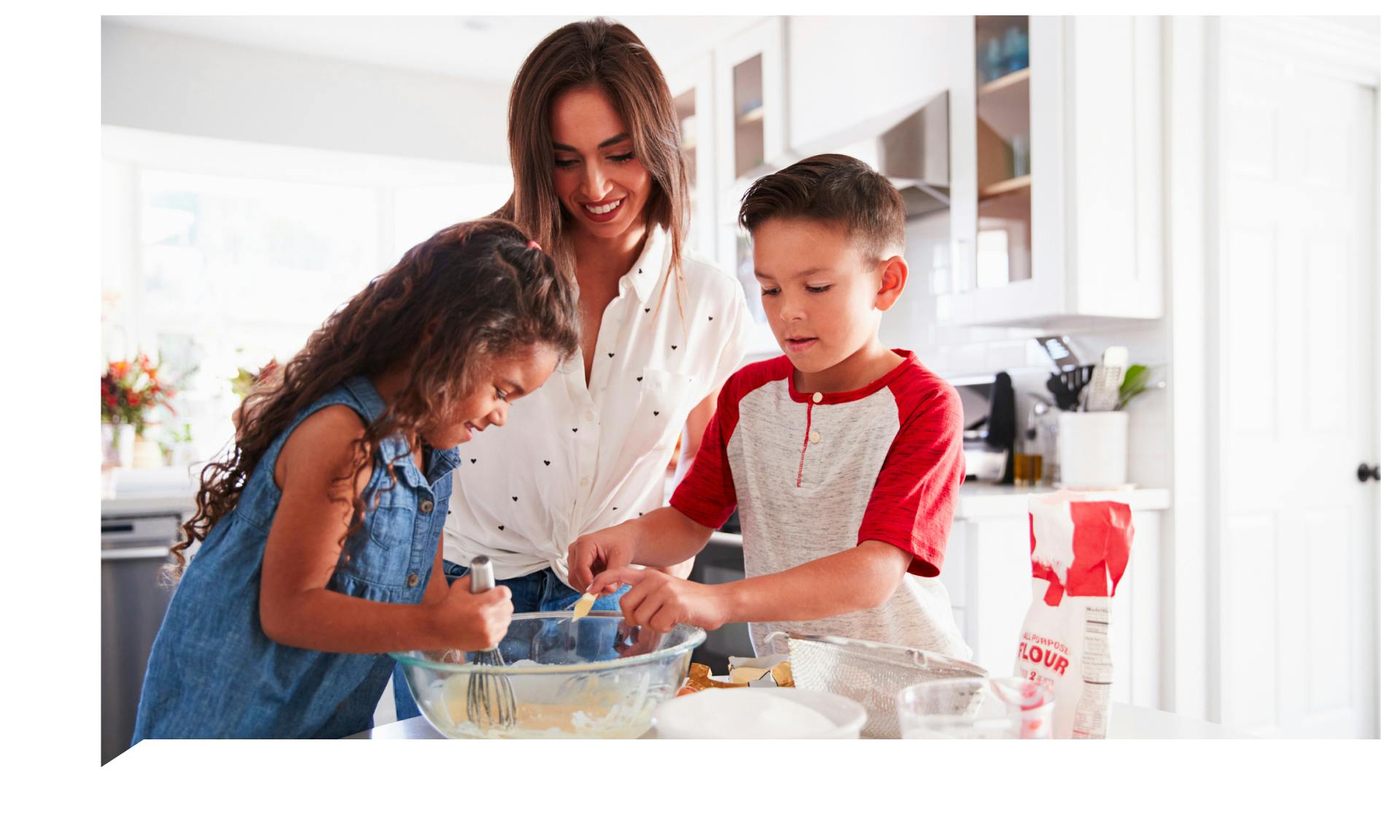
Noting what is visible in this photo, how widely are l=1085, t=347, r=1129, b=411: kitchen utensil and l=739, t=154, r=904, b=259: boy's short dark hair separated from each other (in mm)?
1240

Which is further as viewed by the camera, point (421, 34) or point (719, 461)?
point (421, 34)

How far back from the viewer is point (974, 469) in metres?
2.24

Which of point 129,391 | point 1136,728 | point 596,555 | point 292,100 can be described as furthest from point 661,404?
point 292,100

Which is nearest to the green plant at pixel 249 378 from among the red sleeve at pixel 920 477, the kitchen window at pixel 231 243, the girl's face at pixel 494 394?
the girl's face at pixel 494 394

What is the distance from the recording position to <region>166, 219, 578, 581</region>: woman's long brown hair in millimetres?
652

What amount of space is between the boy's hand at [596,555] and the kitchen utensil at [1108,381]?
1.42 metres

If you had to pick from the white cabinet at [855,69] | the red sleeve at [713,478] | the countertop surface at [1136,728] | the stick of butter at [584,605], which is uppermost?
the white cabinet at [855,69]

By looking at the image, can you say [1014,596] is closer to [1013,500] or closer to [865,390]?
[1013,500]

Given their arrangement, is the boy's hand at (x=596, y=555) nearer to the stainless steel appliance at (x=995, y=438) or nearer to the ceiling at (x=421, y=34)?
the stainless steel appliance at (x=995, y=438)

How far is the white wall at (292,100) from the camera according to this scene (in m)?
3.07

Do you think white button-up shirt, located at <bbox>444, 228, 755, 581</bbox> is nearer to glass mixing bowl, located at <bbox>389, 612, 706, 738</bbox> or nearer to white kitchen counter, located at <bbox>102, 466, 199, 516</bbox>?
glass mixing bowl, located at <bbox>389, 612, 706, 738</bbox>

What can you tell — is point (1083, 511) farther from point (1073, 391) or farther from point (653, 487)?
point (1073, 391)

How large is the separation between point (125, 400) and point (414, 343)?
236cm

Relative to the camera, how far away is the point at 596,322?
959 mm
